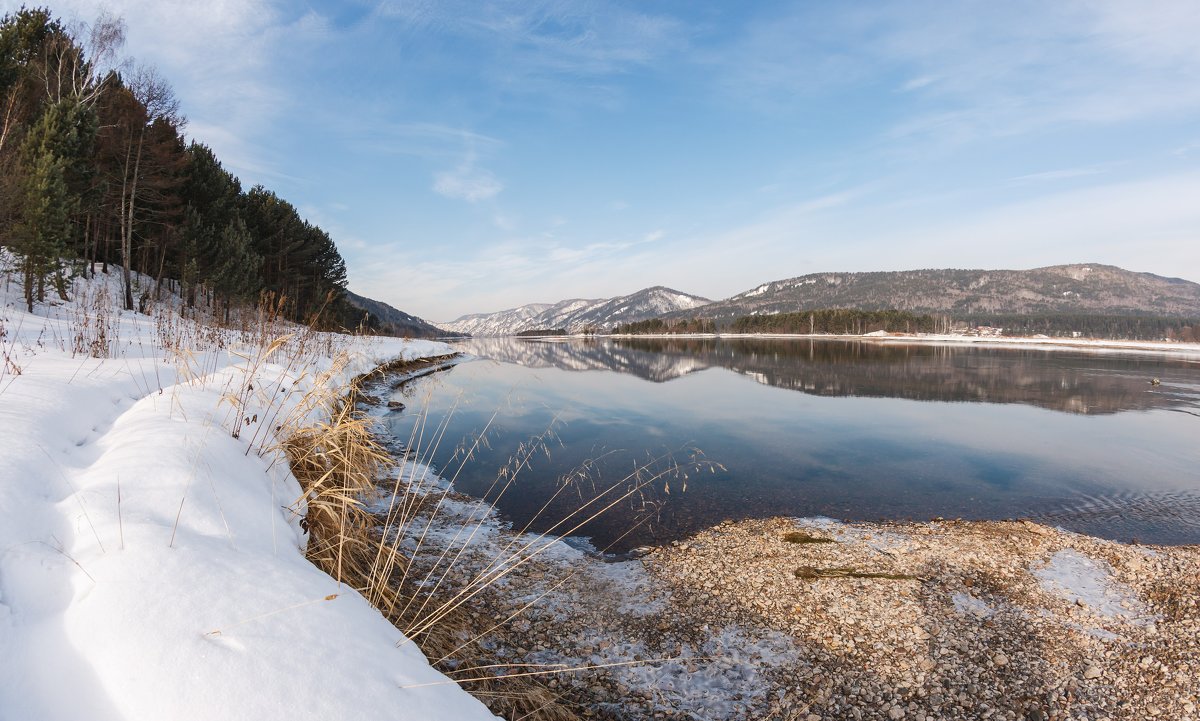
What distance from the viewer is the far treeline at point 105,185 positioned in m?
18.2

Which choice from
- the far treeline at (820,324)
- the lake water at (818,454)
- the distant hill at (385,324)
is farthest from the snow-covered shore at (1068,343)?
the distant hill at (385,324)

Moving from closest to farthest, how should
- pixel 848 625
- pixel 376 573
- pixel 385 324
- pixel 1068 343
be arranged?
pixel 376 573, pixel 848 625, pixel 385 324, pixel 1068 343

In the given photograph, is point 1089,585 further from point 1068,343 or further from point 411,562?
point 1068,343

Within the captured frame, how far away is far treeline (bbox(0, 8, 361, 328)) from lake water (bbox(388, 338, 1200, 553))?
6357mm

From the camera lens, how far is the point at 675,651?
4879mm

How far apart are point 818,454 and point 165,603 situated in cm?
1322

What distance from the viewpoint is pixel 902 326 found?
13912 centimetres

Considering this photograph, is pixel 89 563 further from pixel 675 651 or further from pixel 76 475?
pixel 675 651

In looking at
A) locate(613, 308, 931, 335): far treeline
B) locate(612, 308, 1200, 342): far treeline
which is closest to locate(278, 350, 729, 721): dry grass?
locate(613, 308, 931, 335): far treeline

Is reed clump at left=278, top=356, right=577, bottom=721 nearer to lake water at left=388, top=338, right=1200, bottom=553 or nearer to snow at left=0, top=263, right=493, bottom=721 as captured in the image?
snow at left=0, top=263, right=493, bottom=721

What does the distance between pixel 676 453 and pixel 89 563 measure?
11438 millimetres

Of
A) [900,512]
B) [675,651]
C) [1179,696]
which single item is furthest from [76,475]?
[900,512]

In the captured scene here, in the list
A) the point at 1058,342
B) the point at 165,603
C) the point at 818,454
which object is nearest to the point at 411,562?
the point at 165,603

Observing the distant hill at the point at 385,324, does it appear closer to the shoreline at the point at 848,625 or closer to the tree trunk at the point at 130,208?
the tree trunk at the point at 130,208
